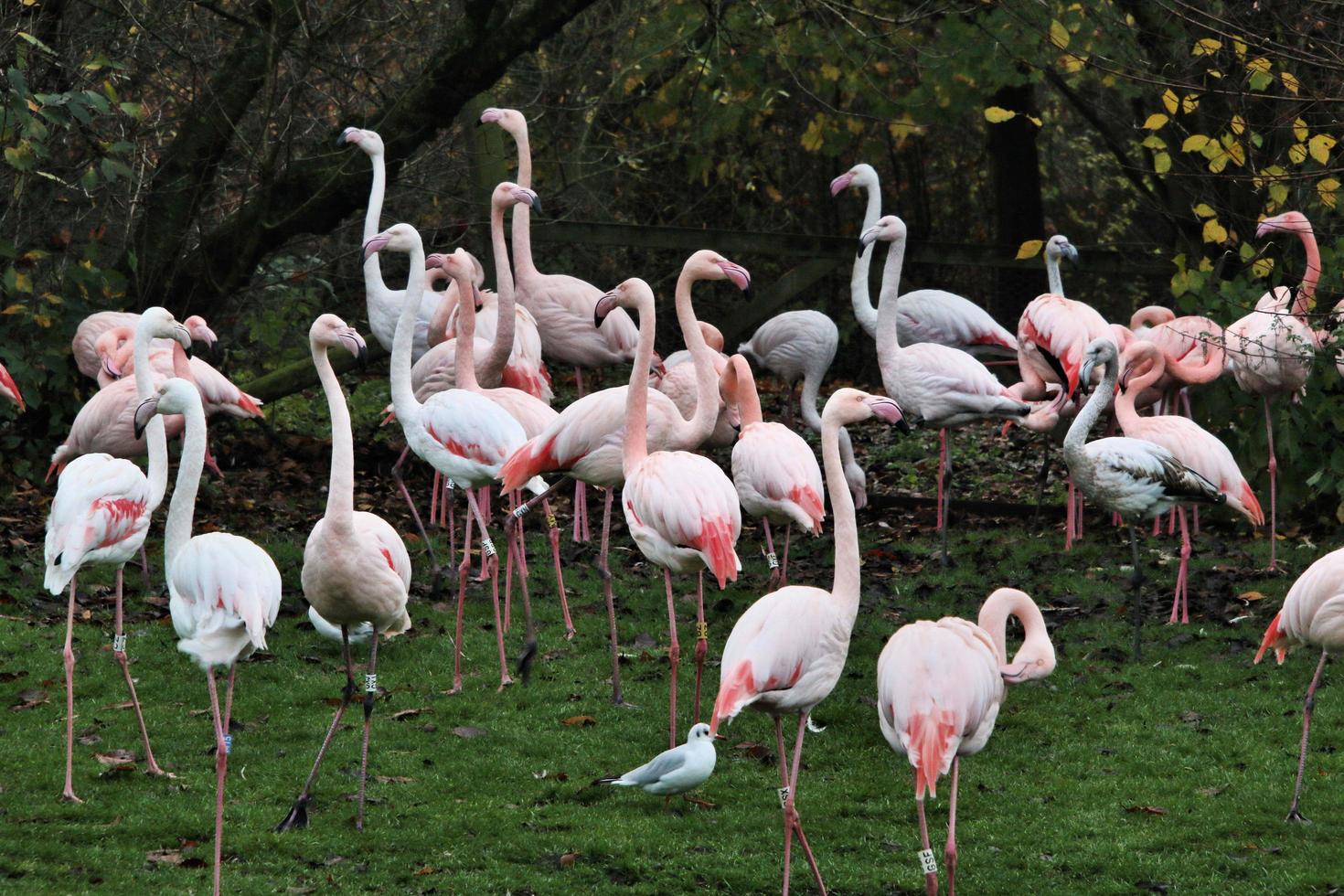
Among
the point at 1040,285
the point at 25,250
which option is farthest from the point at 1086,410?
the point at 25,250

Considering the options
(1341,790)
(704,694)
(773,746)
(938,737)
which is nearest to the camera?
(938,737)

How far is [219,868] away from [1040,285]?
980 centimetres

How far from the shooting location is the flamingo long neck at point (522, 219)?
10188mm

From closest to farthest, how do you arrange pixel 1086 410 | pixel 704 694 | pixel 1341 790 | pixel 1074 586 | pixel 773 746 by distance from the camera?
1. pixel 1341 790
2. pixel 773 746
3. pixel 704 694
4. pixel 1086 410
5. pixel 1074 586

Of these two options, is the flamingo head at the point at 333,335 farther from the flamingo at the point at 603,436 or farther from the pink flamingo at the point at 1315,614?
the pink flamingo at the point at 1315,614

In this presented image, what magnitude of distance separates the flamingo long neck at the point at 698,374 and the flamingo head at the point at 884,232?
2.66m

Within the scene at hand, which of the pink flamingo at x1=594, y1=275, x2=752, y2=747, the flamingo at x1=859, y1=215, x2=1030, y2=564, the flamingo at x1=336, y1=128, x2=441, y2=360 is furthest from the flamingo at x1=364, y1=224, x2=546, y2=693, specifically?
the flamingo at x1=859, y1=215, x2=1030, y2=564

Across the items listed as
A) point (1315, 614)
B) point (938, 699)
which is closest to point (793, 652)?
point (938, 699)

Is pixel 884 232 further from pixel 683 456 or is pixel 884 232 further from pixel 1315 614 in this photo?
pixel 1315 614

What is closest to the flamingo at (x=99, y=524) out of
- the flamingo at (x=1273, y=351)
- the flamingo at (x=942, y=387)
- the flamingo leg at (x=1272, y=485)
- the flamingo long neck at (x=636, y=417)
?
the flamingo long neck at (x=636, y=417)

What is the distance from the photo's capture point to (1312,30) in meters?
8.19

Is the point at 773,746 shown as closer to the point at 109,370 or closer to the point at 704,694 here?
the point at 704,694

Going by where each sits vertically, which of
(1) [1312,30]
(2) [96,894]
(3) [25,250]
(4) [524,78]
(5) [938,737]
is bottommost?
(2) [96,894]

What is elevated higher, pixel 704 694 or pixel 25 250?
pixel 25 250
